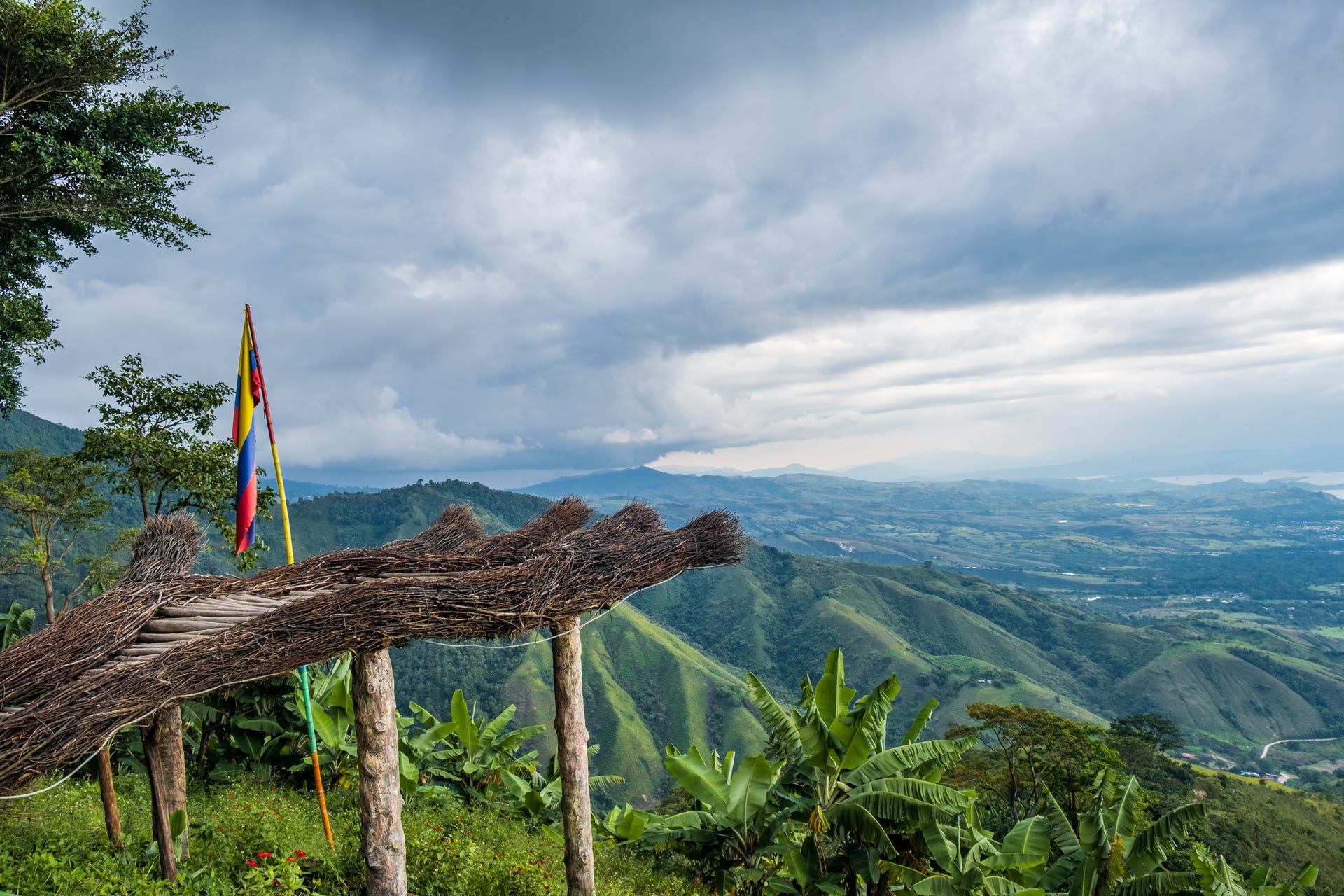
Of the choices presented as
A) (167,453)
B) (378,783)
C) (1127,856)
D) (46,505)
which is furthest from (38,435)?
(1127,856)

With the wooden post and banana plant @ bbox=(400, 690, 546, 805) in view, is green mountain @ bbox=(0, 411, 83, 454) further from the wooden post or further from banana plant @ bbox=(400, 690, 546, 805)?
the wooden post

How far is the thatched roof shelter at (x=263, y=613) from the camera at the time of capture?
188 inches

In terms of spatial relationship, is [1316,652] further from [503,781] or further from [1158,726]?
[503,781]

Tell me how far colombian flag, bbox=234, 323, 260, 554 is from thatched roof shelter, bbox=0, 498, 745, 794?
60 centimetres

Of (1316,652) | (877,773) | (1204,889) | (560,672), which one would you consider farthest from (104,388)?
(1316,652)

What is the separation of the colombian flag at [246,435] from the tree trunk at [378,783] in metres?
2.65

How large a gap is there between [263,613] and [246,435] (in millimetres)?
3128

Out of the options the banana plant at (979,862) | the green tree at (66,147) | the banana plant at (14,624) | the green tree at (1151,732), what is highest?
the green tree at (66,147)

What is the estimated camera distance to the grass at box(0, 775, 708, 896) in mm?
6348

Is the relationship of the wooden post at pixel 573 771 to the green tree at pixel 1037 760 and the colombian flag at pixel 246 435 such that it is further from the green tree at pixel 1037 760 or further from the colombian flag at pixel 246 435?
the green tree at pixel 1037 760

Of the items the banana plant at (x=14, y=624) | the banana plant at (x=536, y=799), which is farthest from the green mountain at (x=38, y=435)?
the banana plant at (x=536, y=799)

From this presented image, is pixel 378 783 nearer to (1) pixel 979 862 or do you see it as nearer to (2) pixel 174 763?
(2) pixel 174 763

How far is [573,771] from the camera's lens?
298 inches

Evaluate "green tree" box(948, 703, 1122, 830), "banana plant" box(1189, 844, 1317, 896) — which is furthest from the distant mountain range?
"banana plant" box(1189, 844, 1317, 896)
